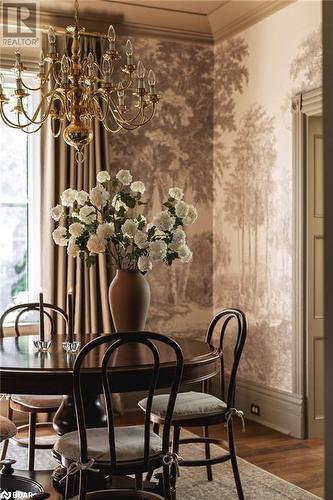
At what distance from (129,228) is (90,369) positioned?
2.72ft

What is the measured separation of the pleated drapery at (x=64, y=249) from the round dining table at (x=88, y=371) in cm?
150

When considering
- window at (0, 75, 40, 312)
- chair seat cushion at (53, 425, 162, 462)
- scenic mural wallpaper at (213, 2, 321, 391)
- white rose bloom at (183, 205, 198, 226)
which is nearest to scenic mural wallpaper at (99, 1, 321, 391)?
scenic mural wallpaper at (213, 2, 321, 391)

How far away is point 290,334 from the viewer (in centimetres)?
468

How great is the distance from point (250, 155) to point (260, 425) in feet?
6.70

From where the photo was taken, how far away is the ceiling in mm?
4965

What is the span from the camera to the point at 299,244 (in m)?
4.58

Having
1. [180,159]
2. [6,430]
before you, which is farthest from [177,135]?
[6,430]

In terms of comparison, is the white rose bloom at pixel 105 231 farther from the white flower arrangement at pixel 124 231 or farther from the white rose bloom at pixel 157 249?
the white rose bloom at pixel 157 249

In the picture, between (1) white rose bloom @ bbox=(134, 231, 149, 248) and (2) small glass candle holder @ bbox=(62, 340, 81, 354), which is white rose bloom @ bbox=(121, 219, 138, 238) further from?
(2) small glass candle holder @ bbox=(62, 340, 81, 354)

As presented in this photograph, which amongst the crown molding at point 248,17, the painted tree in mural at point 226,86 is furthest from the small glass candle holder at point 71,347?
the crown molding at point 248,17

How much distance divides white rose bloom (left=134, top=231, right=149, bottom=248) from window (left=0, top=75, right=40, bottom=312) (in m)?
2.01

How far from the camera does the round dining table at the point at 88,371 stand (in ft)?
8.84

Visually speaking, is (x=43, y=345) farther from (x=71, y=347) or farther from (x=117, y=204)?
(x=117, y=204)

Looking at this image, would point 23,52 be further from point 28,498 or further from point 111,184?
point 28,498
